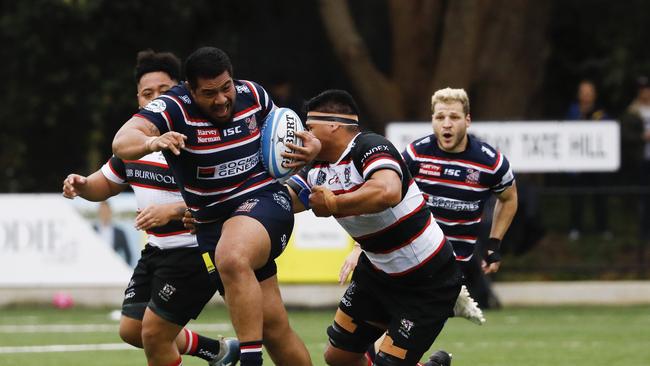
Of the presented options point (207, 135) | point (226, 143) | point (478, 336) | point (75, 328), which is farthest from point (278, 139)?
point (75, 328)

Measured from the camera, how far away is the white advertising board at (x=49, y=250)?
16281mm

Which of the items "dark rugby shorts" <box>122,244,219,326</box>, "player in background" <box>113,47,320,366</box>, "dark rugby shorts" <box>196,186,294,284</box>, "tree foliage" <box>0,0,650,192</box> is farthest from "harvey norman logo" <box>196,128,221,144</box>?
"tree foliage" <box>0,0,650,192</box>

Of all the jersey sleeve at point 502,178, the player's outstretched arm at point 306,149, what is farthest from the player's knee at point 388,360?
the jersey sleeve at point 502,178

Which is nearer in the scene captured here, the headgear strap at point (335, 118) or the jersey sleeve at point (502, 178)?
the headgear strap at point (335, 118)

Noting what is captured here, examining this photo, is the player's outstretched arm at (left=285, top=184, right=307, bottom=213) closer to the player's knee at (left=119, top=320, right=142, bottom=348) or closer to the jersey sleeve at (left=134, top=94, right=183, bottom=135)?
the jersey sleeve at (left=134, top=94, right=183, bottom=135)

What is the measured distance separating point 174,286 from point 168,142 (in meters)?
1.62

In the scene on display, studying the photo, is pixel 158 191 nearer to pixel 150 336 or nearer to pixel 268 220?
pixel 150 336

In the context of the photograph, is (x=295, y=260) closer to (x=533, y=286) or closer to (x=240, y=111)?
(x=533, y=286)

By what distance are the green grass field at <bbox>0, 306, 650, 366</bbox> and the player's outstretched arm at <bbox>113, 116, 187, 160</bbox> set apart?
3.66 m

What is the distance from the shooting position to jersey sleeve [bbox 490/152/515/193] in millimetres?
9445

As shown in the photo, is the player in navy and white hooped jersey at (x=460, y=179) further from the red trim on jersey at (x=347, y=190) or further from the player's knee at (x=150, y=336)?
the player's knee at (x=150, y=336)

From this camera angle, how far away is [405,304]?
765 cm

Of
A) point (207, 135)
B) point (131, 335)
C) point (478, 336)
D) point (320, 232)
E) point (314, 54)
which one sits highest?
point (207, 135)

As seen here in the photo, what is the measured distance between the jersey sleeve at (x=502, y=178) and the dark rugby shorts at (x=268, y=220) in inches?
80.0
